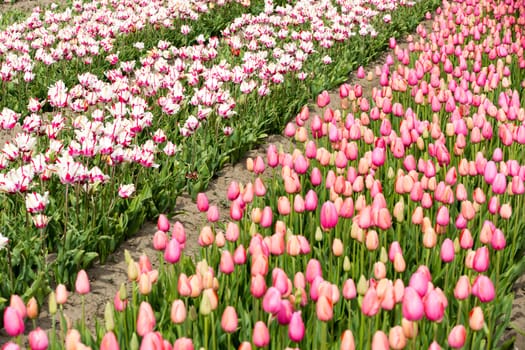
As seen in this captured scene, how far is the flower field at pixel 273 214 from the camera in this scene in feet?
9.22

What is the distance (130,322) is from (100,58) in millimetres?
7378

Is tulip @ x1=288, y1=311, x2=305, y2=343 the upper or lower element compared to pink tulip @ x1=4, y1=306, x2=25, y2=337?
lower

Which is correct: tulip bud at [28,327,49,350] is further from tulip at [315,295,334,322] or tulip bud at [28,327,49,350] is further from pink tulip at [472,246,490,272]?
pink tulip at [472,246,490,272]

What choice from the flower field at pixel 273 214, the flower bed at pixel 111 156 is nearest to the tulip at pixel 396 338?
the flower field at pixel 273 214

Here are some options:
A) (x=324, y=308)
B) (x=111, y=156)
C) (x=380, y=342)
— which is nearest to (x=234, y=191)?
(x=111, y=156)

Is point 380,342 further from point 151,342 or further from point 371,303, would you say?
point 151,342

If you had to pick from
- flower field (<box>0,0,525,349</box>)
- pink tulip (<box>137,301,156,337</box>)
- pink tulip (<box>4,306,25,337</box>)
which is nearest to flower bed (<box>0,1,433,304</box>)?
flower field (<box>0,0,525,349</box>)

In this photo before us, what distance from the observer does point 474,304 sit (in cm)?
337

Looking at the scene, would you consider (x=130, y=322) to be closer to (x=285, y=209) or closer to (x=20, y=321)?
(x=20, y=321)

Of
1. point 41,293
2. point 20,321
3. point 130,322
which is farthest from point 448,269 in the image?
point 41,293

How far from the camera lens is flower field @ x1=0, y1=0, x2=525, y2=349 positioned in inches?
111

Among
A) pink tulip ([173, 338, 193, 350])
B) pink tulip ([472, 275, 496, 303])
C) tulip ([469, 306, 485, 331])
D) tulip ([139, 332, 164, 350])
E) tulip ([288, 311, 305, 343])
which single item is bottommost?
tulip ([469, 306, 485, 331])

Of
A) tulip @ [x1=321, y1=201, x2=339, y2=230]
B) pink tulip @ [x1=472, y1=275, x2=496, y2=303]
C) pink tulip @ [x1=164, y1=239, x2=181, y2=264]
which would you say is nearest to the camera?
pink tulip @ [x1=472, y1=275, x2=496, y2=303]

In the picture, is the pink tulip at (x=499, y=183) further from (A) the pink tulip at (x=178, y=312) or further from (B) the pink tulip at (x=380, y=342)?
(A) the pink tulip at (x=178, y=312)
